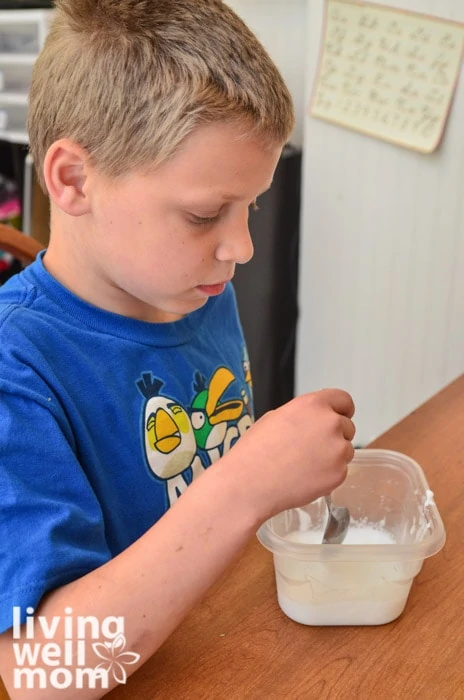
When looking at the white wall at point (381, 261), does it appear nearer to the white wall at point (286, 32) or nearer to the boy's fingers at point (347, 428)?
the white wall at point (286, 32)

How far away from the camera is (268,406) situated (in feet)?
6.79

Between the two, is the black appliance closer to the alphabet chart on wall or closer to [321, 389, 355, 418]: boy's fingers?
the alphabet chart on wall

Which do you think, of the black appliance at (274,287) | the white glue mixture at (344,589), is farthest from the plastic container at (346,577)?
the black appliance at (274,287)

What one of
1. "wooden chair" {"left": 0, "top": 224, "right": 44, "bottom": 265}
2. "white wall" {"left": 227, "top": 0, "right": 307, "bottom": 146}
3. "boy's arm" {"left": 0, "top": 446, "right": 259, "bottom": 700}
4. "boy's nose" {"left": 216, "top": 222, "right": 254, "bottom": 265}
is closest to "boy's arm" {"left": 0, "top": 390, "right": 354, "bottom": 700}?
"boy's arm" {"left": 0, "top": 446, "right": 259, "bottom": 700}

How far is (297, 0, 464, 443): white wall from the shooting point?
1647 millimetres

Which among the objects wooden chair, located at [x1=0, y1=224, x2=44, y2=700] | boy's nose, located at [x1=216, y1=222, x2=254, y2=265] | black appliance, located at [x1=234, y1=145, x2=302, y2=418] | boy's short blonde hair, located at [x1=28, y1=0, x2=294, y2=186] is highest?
boy's short blonde hair, located at [x1=28, y1=0, x2=294, y2=186]

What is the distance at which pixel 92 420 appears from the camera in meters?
0.73

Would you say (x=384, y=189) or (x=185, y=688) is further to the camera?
(x=384, y=189)

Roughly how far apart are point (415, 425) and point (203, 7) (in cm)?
54

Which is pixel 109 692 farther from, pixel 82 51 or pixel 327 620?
pixel 82 51

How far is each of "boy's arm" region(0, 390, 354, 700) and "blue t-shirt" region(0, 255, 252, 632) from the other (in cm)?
3

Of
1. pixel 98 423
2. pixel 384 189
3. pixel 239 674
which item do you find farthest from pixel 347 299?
pixel 239 674

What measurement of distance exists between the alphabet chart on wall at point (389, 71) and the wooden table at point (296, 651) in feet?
3.78

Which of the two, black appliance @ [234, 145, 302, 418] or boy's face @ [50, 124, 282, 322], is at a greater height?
boy's face @ [50, 124, 282, 322]
